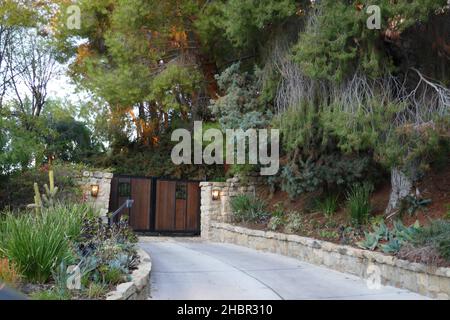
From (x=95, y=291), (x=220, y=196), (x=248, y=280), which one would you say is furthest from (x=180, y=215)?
(x=95, y=291)

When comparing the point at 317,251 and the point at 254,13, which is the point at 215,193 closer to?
the point at 317,251

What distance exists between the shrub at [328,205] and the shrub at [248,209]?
1.68m

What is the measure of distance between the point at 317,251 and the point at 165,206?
6.59 meters

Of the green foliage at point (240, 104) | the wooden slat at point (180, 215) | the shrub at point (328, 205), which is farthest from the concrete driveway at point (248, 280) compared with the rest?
the wooden slat at point (180, 215)

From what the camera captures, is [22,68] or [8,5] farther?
[22,68]

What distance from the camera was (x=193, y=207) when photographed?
13562 mm

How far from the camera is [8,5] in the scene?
11875 mm

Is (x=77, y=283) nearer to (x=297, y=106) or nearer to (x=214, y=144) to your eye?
(x=297, y=106)

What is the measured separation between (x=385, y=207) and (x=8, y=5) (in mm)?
11278

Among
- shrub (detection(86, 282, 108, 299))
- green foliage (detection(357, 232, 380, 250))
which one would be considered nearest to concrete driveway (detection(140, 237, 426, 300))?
green foliage (detection(357, 232, 380, 250))

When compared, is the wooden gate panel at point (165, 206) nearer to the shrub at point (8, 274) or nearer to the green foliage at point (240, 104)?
the green foliage at point (240, 104)

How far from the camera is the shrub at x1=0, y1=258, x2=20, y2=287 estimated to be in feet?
13.7

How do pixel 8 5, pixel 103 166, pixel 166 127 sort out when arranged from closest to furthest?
pixel 8 5
pixel 103 166
pixel 166 127

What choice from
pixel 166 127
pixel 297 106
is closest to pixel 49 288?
pixel 297 106
